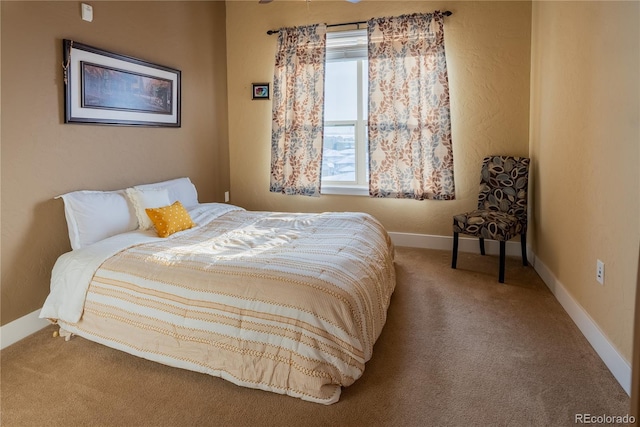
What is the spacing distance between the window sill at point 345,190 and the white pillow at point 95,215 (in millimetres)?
2223

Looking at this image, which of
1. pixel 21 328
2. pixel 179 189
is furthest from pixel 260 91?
pixel 21 328

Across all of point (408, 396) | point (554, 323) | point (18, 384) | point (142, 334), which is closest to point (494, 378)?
point (408, 396)

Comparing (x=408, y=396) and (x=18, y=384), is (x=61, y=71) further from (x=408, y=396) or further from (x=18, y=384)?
(x=408, y=396)

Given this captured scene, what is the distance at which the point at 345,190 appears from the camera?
470cm

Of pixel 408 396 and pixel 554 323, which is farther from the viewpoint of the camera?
pixel 554 323

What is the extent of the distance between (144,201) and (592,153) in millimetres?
3044

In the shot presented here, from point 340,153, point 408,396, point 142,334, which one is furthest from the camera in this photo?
point 340,153

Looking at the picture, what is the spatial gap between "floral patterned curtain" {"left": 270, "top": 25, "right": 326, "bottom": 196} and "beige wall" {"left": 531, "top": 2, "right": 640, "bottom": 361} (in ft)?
7.09

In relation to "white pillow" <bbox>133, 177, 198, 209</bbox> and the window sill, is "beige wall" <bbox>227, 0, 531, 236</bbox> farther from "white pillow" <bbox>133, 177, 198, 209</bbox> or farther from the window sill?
"white pillow" <bbox>133, 177, 198, 209</bbox>

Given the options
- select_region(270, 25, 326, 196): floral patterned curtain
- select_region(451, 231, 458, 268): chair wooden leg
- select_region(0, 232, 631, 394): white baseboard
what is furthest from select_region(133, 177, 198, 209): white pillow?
select_region(451, 231, 458, 268): chair wooden leg

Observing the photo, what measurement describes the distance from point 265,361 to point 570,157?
7.87 feet

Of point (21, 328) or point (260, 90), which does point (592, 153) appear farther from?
point (21, 328)

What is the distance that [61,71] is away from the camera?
9.30ft

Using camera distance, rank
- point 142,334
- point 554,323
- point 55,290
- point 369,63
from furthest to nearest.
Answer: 1. point 369,63
2. point 554,323
3. point 55,290
4. point 142,334
